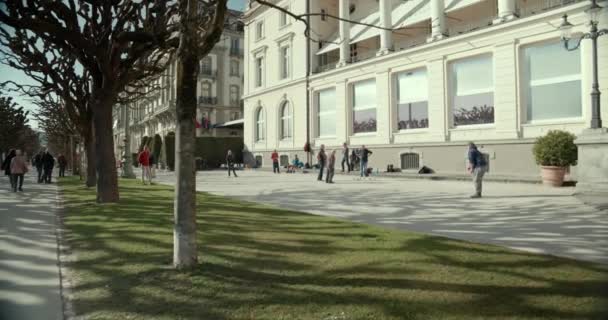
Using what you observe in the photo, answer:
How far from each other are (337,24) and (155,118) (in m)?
41.8

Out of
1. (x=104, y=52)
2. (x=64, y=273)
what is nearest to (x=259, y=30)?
(x=104, y=52)

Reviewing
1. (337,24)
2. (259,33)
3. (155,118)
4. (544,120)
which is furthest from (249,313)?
(155,118)

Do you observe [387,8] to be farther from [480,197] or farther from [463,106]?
[480,197]

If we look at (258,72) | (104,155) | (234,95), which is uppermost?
(234,95)

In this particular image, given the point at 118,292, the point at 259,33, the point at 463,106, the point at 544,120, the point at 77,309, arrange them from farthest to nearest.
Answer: the point at 259,33, the point at 463,106, the point at 544,120, the point at 118,292, the point at 77,309

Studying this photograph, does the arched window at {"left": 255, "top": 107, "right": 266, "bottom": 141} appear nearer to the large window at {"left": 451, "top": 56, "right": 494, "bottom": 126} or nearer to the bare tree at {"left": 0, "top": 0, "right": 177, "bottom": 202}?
the large window at {"left": 451, "top": 56, "right": 494, "bottom": 126}

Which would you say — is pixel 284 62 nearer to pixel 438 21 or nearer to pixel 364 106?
pixel 364 106

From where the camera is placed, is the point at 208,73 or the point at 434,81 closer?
the point at 434,81

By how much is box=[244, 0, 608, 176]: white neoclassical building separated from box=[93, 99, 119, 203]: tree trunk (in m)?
6.85

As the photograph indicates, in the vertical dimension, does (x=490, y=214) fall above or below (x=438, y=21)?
below

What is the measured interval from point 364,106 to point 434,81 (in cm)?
637

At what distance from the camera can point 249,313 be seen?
3609 mm

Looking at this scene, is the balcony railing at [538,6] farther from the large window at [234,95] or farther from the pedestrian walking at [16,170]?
the large window at [234,95]

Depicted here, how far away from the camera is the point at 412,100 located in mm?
25547
